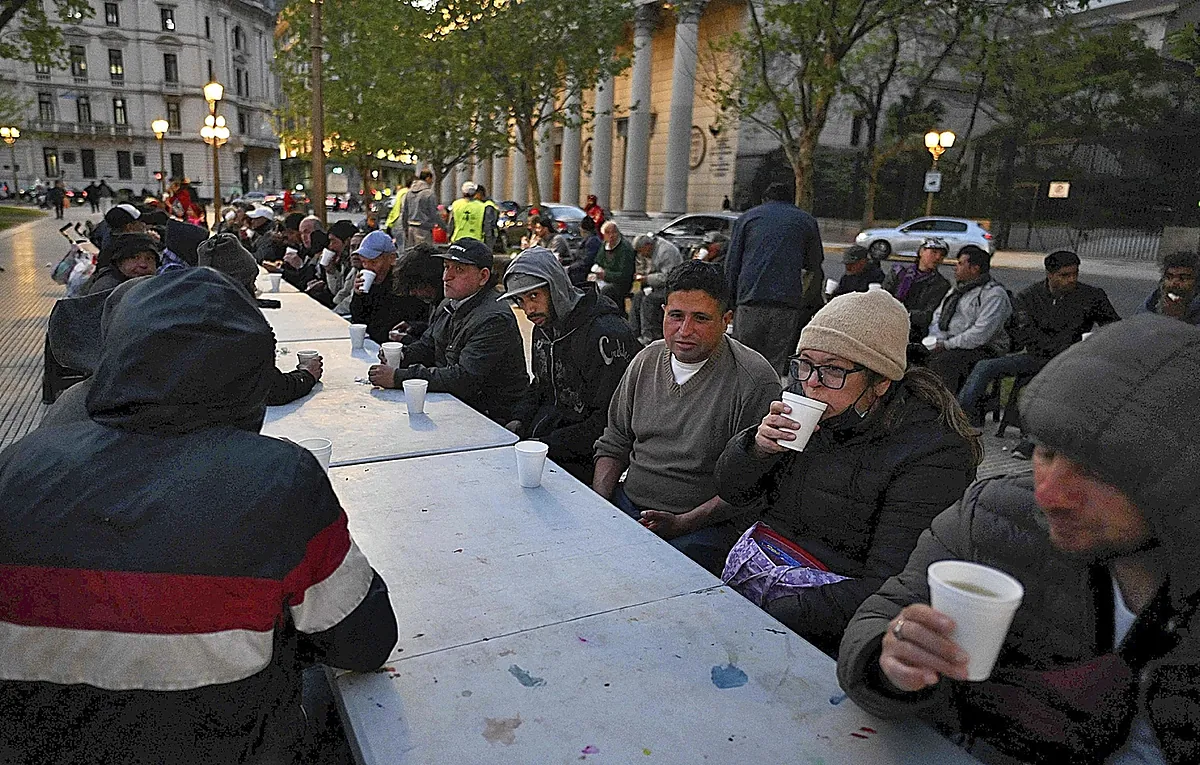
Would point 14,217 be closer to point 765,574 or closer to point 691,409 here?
point 691,409

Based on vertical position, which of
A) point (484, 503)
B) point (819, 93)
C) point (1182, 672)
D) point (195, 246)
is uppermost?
point (819, 93)

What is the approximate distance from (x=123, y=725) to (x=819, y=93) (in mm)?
11660

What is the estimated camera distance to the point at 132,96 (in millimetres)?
64625

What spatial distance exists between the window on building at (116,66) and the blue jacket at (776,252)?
239 feet

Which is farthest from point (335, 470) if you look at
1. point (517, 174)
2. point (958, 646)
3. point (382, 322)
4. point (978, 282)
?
point (517, 174)

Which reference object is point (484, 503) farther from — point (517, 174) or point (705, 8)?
point (517, 174)

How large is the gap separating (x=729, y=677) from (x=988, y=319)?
610 centimetres

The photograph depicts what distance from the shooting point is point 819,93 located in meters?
11.4

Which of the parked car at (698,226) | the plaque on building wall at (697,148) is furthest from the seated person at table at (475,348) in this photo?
the plaque on building wall at (697,148)

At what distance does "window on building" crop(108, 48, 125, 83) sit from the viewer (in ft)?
210

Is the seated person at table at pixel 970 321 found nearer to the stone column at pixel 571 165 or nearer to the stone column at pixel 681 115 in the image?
the stone column at pixel 681 115

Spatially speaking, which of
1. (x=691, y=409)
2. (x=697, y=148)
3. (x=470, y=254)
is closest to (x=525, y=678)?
(x=691, y=409)

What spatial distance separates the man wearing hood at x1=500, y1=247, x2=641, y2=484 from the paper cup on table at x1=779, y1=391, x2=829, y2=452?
192 centimetres

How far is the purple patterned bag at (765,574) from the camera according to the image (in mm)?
2312
